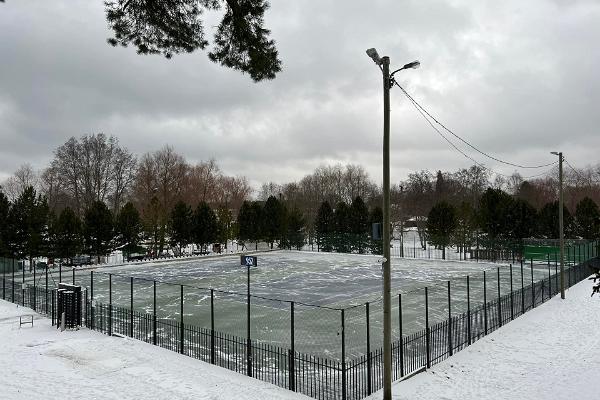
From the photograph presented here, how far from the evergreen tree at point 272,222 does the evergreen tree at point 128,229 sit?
18.1 metres

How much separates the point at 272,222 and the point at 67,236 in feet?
87.7

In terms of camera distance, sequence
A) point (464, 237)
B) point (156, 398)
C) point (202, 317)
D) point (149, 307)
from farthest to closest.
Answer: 1. point (464, 237)
2. point (149, 307)
3. point (202, 317)
4. point (156, 398)

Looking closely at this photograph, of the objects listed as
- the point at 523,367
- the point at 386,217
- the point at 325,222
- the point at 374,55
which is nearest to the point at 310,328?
the point at 523,367

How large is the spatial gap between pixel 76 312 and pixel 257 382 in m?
9.23

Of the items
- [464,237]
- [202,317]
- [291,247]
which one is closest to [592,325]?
[202,317]

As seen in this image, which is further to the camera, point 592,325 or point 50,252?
point 50,252

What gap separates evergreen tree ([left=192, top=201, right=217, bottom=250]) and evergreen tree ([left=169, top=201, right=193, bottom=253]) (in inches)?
38.0

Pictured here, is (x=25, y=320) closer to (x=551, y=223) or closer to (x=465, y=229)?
(x=465, y=229)

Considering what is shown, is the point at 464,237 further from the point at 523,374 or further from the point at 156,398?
the point at 156,398

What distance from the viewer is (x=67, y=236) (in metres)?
42.0

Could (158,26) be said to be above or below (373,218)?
above

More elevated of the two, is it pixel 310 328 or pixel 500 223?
pixel 500 223

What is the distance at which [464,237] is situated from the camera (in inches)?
1924

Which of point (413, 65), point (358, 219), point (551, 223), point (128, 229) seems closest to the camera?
point (413, 65)
